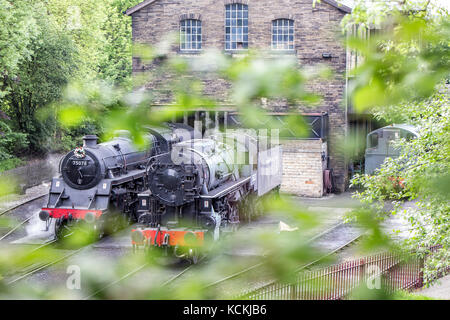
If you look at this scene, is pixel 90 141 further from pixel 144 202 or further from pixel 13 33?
pixel 13 33

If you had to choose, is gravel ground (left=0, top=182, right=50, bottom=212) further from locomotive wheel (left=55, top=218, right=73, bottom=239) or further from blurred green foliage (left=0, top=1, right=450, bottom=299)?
blurred green foliage (left=0, top=1, right=450, bottom=299)

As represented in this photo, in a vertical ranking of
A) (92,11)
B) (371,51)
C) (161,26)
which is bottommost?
(371,51)

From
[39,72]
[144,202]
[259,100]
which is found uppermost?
[39,72]

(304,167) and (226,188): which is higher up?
(226,188)

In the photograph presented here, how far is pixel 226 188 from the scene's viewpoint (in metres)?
13.0

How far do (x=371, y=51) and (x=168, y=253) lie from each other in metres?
11.0

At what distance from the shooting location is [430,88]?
186cm

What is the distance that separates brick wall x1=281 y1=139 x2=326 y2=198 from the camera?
1992 cm

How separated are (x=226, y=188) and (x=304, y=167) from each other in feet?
25.2

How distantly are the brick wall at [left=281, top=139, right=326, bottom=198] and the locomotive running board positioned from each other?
5679mm

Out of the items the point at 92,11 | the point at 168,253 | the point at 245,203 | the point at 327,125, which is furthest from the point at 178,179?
the point at 92,11

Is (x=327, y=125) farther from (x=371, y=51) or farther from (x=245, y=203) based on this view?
(x=371, y=51)

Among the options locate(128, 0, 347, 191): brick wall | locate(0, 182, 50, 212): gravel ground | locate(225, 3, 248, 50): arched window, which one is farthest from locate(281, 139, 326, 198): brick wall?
locate(0, 182, 50, 212): gravel ground

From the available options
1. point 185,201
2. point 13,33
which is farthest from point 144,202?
point 13,33
